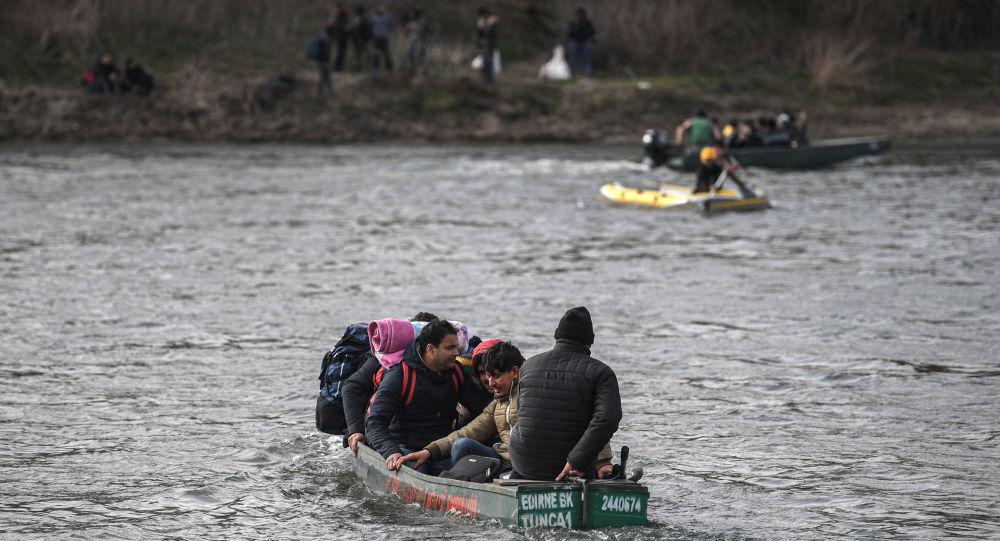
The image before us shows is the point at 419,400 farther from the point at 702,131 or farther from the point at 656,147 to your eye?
the point at 702,131

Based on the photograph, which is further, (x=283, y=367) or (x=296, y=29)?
(x=296, y=29)

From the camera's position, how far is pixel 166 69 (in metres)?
44.4

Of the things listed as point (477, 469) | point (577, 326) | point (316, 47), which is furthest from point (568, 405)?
point (316, 47)

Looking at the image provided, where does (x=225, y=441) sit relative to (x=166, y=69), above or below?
below

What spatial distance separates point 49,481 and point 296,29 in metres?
39.7

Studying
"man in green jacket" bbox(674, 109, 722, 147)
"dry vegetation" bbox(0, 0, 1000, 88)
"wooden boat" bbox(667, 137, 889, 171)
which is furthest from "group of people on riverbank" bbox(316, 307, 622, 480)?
"dry vegetation" bbox(0, 0, 1000, 88)

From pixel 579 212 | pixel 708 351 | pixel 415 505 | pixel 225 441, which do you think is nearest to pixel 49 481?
pixel 225 441

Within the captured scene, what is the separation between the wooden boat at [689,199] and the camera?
2689 cm

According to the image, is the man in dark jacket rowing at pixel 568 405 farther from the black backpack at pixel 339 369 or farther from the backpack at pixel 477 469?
the black backpack at pixel 339 369

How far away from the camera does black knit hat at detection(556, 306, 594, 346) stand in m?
7.99

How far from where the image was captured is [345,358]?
392 inches

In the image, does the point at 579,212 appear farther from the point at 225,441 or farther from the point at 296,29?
the point at 296,29

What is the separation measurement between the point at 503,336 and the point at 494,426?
6.42 metres

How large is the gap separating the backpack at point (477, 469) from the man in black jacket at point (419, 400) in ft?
1.04
